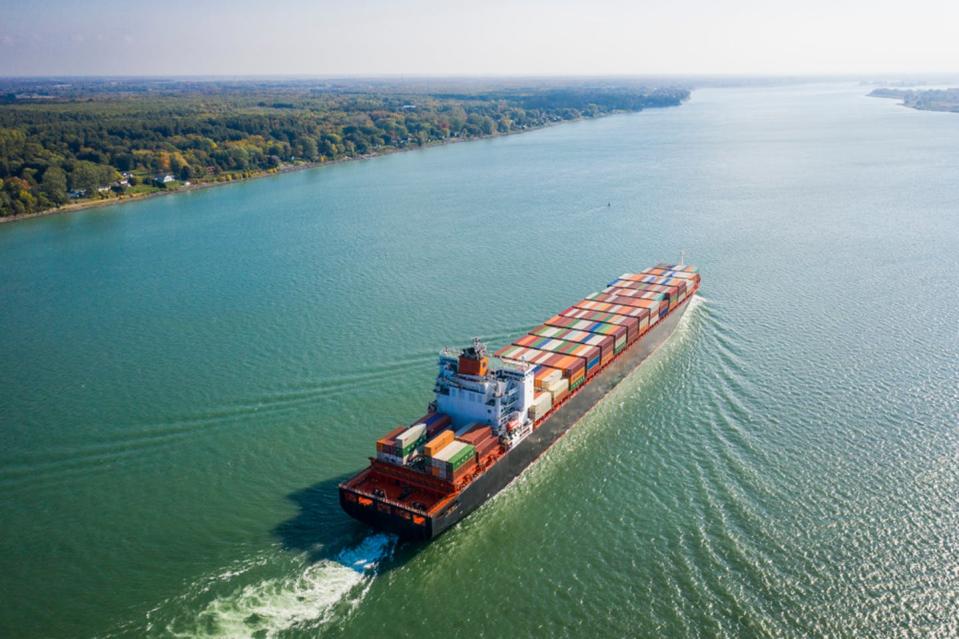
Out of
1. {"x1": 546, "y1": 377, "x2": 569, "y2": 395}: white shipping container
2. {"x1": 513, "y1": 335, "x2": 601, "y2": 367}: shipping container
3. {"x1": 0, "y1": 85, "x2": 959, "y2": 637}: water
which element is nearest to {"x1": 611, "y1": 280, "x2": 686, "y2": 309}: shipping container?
{"x1": 0, "y1": 85, "x2": 959, "y2": 637}: water

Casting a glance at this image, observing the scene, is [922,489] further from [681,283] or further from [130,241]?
[130,241]

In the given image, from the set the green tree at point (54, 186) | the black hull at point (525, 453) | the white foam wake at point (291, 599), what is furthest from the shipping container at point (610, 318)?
the green tree at point (54, 186)

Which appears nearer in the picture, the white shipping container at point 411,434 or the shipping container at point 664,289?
the white shipping container at point 411,434

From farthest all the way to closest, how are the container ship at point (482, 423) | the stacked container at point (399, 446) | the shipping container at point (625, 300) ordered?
the shipping container at point (625, 300)
the stacked container at point (399, 446)
the container ship at point (482, 423)

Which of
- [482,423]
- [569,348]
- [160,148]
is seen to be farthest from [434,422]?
[160,148]

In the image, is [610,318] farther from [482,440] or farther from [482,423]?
[482,440]

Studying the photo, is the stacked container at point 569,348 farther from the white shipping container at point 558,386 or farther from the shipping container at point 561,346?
the white shipping container at point 558,386

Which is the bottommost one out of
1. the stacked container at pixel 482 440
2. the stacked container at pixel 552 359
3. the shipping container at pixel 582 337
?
Answer: the stacked container at pixel 482 440

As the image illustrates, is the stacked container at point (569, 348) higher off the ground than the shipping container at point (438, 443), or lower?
higher
